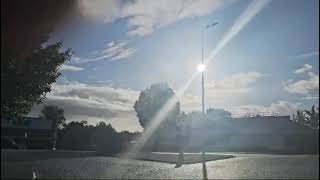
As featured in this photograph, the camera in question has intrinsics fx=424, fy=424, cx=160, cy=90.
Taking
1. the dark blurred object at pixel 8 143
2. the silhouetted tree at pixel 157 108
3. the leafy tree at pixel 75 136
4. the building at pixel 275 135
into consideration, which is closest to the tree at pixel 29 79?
the leafy tree at pixel 75 136

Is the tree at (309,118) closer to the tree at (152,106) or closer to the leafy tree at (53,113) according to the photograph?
the leafy tree at (53,113)

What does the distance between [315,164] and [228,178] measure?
22.5 ft

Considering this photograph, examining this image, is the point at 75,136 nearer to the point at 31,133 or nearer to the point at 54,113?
the point at 54,113

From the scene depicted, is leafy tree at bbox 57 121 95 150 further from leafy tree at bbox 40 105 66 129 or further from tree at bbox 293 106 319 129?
tree at bbox 293 106 319 129

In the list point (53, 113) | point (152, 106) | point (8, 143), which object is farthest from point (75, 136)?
point (152, 106)

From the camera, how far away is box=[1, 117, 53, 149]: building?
26.5 ft

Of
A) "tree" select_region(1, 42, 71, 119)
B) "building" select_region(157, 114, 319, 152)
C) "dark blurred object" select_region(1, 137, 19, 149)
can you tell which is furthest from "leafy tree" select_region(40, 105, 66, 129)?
"building" select_region(157, 114, 319, 152)

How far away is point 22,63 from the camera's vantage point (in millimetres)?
12000

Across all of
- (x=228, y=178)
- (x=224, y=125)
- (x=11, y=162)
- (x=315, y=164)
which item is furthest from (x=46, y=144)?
(x=224, y=125)

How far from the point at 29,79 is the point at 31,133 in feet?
15.4

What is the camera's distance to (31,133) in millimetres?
9039

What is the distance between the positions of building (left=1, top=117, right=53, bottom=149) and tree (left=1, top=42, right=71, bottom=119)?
2.15 metres

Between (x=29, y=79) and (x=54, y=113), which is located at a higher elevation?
(x=29, y=79)

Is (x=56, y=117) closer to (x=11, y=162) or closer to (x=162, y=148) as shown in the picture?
(x=11, y=162)
